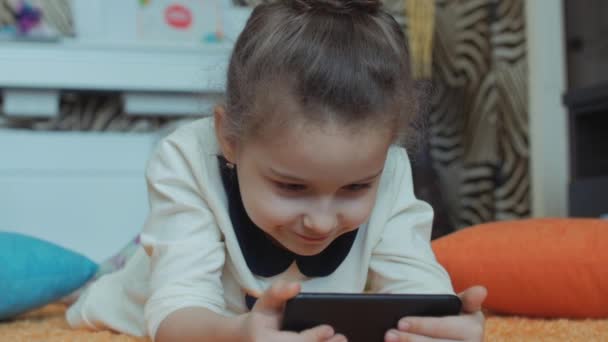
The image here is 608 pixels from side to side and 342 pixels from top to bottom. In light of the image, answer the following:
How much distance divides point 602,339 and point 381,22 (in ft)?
1.46

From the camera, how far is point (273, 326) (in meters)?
0.69

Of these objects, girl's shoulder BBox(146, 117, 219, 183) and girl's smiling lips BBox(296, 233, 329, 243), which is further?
girl's shoulder BBox(146, 117, 219, 183)

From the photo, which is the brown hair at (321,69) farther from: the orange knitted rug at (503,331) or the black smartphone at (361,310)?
the orange knitted rug at (503,331)

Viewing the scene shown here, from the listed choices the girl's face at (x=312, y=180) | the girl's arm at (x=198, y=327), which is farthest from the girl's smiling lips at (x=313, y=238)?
the girl's arm at (x=198, y=327)

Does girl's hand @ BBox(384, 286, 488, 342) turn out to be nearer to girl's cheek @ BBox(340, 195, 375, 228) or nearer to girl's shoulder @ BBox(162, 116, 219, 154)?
girl's cheek @ BBox(340, 195, 375, 228)

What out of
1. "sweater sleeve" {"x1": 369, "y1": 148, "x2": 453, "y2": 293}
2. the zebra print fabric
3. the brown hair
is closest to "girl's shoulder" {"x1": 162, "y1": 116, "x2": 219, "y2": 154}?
the brown hair

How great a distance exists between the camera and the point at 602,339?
0.96 meters

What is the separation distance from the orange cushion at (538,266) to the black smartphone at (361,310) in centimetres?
44

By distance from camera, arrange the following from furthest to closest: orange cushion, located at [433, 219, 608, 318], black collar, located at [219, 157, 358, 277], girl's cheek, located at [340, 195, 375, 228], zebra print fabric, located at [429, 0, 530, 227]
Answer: zebra print fabric, located at [429, 0, 530, 227] → orange cushion, located at [433, 219, 608, 318] → black collar, located at [219, 157, 358, 277] → girl's cheek, located at [340, 195, 375, 228]

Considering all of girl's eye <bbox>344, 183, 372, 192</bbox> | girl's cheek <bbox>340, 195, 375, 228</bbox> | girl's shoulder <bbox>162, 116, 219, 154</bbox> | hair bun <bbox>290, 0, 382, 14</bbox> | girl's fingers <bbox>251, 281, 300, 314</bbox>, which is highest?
hair bun <bbox>290, 0, 382, 14</bbox>

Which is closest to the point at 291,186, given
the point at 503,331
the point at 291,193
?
the point at 291,193

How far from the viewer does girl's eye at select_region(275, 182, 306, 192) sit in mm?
755

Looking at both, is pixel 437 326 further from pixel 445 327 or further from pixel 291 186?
pixel 291 186

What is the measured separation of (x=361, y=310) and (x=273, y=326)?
0.25 ft
